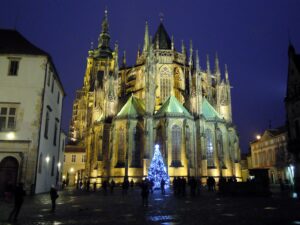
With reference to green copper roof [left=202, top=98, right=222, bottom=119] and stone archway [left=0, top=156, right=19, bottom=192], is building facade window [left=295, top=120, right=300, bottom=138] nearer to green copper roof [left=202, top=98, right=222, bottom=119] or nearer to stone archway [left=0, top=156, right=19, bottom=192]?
green copper roof [left=202, top=98, right=222, bottom=119]

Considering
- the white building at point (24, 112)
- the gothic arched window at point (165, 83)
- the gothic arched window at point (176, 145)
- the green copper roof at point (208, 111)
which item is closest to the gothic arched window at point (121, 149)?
the gothic arched window at point (176, 145)

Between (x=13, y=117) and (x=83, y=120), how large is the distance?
1841 inches

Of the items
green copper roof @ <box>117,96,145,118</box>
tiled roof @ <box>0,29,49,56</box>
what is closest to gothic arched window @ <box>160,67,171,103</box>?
green copper roof @ <box>117,96,145,118</box>

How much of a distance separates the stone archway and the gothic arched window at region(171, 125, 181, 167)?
2313cm

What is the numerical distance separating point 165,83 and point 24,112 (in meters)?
31.5

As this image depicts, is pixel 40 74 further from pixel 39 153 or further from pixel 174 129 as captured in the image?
pixel 174 129

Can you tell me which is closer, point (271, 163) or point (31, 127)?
point (31, 127)

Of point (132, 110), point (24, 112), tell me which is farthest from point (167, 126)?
point (24, 112)

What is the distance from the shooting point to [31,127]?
22.8 meters

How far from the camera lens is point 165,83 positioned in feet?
169

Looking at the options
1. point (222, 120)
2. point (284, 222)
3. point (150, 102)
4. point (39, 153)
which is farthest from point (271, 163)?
point (284, 222)

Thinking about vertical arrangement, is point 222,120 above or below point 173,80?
below

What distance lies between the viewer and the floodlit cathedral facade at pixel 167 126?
4119cm

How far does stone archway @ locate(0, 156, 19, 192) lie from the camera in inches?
858
